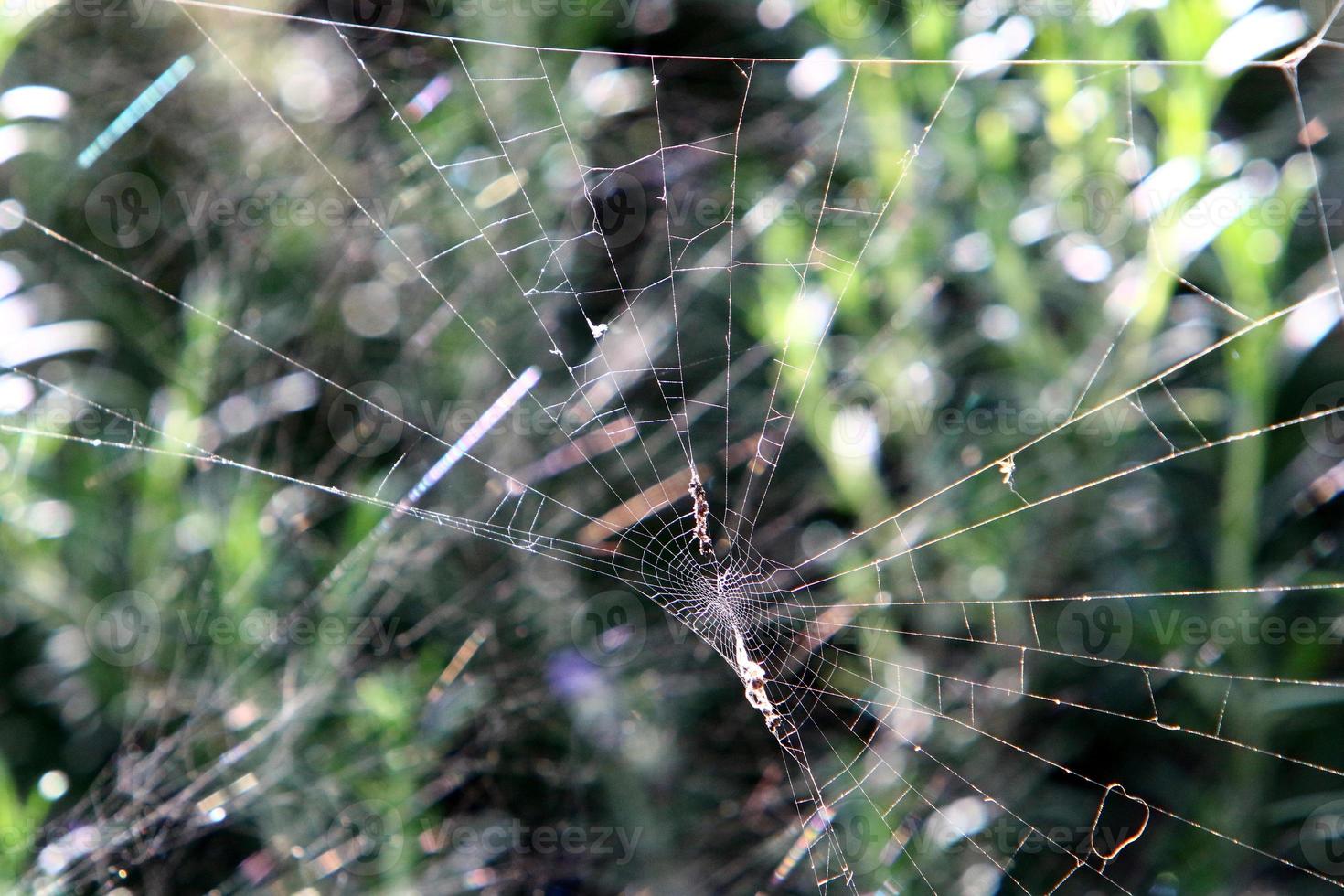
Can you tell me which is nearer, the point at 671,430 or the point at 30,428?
the point at 30,428

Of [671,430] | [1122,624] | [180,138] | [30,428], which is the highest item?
[180,138]

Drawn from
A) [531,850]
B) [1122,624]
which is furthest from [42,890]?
[1122,624]

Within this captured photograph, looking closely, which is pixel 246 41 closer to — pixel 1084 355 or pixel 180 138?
pixel 180 138

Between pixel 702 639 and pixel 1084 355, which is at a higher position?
pixel 1084 355

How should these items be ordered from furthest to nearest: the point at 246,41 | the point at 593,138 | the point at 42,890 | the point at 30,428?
1. the point at 593,138
2. the point at 246,41
3. the point at 30,428
4. the point at 42,890

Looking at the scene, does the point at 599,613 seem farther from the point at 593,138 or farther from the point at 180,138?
the point at 180,138

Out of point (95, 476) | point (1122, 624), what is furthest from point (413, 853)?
point (1122, 624)

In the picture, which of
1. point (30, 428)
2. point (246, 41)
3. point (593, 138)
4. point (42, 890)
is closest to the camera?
point (42, 890)
